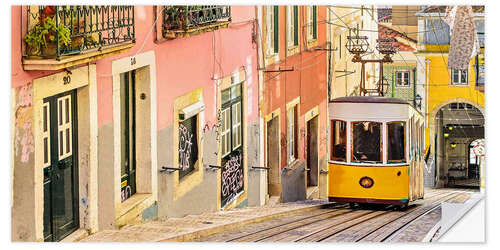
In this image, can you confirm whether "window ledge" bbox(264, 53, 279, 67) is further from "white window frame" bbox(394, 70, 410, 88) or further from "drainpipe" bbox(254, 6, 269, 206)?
"white window frame" bbox(394, 70, 410, 88)

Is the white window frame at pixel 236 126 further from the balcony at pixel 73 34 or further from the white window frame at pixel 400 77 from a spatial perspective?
the balcony at pixel 73 34

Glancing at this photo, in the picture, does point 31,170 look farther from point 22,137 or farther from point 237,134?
point 237,134

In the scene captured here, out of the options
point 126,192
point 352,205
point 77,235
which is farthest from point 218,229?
point 352,205

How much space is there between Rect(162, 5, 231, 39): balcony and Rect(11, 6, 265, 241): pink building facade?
15 mm

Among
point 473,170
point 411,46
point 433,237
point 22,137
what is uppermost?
point 411,46

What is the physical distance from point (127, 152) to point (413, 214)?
2.69 metres

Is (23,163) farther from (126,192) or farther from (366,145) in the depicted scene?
(366,145)

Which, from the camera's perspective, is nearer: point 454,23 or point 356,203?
point 454,23

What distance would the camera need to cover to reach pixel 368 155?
9.34m

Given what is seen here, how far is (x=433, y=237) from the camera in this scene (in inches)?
312

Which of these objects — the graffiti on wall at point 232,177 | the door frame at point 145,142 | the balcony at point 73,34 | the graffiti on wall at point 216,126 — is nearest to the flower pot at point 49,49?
the balcony at point 73,34

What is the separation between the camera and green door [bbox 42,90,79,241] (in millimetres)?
6508

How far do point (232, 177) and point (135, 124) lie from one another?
125 centimetres

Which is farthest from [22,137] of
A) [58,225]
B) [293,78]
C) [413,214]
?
[413,214]
